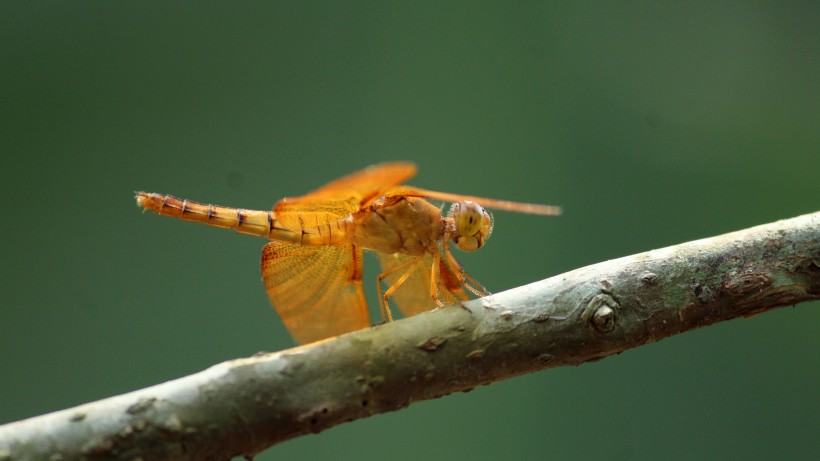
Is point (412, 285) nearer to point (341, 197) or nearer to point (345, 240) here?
point (345, 240)

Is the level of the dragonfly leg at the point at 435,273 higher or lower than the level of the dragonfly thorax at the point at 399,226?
lower

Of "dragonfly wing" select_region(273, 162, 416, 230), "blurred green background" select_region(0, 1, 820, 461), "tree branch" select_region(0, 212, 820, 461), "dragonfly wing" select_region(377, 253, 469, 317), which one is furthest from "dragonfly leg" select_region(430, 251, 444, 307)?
"blurred green background" select_region(0, 1, 820, 461)

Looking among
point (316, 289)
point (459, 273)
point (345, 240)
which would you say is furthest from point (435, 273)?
point (316, 289)

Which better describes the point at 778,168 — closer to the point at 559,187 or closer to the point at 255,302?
the point at 559,187

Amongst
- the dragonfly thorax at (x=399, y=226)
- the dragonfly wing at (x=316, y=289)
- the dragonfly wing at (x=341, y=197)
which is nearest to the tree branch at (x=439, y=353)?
the dragonfly wing at (x=341, y=197)

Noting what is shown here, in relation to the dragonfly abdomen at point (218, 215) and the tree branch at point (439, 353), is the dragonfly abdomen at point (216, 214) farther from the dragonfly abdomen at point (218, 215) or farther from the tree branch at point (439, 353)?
the tree branch at point (439, 353)

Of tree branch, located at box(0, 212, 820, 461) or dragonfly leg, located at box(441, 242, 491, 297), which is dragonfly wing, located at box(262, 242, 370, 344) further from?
tree branch, located at box(0, 212, 820, 461)

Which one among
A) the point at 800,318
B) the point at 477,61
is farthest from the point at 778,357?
the point at 477,61

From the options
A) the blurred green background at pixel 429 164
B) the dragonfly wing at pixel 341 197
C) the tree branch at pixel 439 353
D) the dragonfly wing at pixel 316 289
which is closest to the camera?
the tree branch at pixel 439 353
